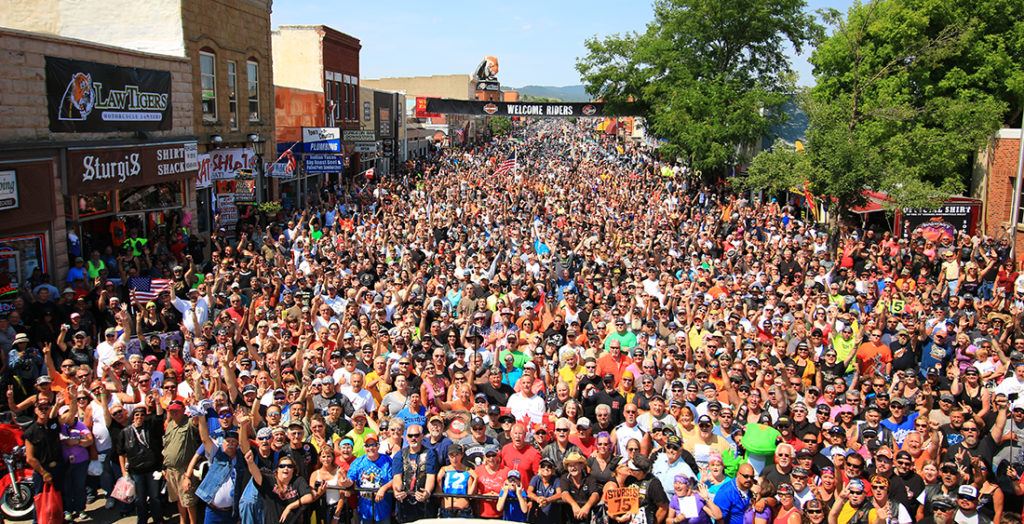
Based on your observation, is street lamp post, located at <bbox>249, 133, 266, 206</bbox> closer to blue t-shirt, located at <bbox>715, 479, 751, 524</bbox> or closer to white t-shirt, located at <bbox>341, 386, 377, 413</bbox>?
white t-shirt, located at <bbox>341, 386, 377, 413</bbox>

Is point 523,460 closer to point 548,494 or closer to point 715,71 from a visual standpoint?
point 548,494

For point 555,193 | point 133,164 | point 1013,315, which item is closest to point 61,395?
point 133,164

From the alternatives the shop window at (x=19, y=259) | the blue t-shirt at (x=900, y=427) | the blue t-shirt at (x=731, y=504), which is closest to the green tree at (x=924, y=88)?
the blue t-shirt at (x=900, y=427)

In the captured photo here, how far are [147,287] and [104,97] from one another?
169 inches

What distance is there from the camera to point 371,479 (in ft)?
21.5

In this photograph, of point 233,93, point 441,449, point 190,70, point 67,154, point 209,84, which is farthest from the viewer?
point 233,93

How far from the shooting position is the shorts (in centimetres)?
685

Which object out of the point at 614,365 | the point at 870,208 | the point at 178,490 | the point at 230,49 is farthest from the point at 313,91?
the point at 178,490

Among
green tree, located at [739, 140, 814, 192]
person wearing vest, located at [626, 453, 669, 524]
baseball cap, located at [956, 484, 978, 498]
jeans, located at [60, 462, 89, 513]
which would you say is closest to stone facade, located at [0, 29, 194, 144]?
jeans, located at [60, 462, 89, 513]

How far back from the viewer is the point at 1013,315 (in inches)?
426

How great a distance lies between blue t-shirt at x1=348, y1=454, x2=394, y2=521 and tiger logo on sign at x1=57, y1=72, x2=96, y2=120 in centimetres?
939

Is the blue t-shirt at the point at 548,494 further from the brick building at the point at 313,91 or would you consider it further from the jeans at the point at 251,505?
the brick building at the point at 313,91

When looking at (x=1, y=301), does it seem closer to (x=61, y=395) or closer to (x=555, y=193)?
(x=61, y=395)

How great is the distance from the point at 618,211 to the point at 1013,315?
1197 centimetres
